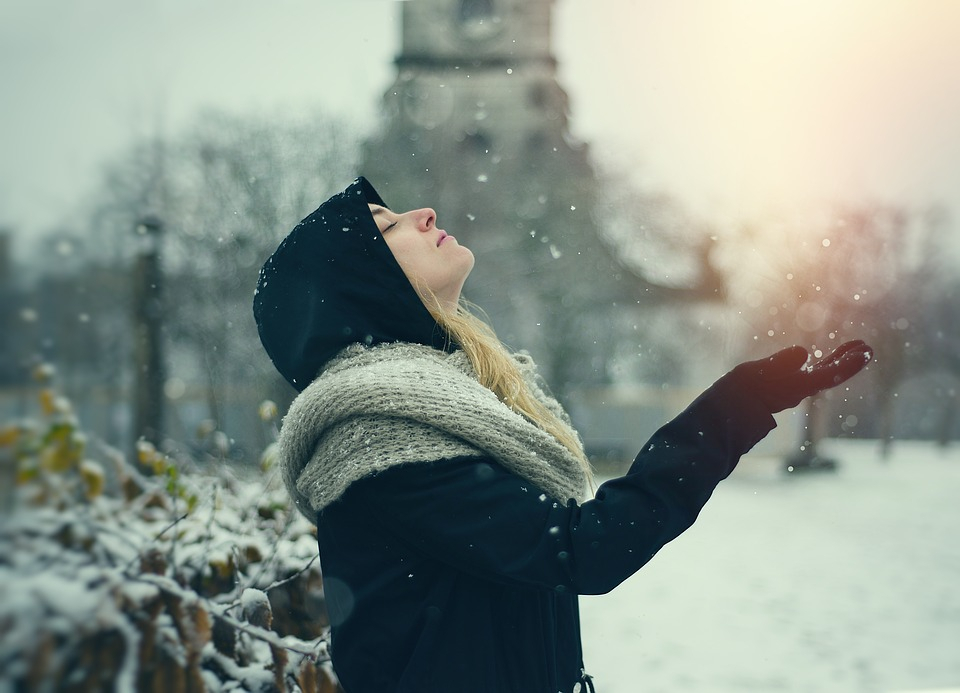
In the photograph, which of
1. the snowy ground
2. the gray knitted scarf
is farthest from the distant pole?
the gray knitted scarf

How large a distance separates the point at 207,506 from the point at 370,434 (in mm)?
1680

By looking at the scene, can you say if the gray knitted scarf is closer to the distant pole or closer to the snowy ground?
the snowy ground

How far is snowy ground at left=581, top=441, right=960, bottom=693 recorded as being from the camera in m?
3.72

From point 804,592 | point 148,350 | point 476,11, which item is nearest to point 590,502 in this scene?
point 148,350

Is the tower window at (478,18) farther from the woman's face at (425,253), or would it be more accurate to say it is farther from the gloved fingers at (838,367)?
the gloved fingers at (838,367)

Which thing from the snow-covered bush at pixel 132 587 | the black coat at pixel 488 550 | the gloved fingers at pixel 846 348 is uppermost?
the gloved fingers at pixel 846 348

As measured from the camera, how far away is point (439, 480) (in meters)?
0.93

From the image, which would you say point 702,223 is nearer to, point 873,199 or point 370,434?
point 873,199

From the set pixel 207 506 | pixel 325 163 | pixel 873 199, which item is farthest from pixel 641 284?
pixel 207 506

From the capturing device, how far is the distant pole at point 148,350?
156 inches

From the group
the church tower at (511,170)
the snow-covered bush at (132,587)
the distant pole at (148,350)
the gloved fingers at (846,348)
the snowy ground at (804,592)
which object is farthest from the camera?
the church tower at (511,170)

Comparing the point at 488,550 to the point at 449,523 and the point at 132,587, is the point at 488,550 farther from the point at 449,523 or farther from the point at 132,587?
the point at 132,587

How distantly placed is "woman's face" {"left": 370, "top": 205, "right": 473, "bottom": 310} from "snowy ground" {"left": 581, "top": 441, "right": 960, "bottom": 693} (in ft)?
8.80

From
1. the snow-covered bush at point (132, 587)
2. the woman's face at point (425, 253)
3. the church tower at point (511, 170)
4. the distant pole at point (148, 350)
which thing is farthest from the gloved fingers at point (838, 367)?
the church tower at point (511, 170)
